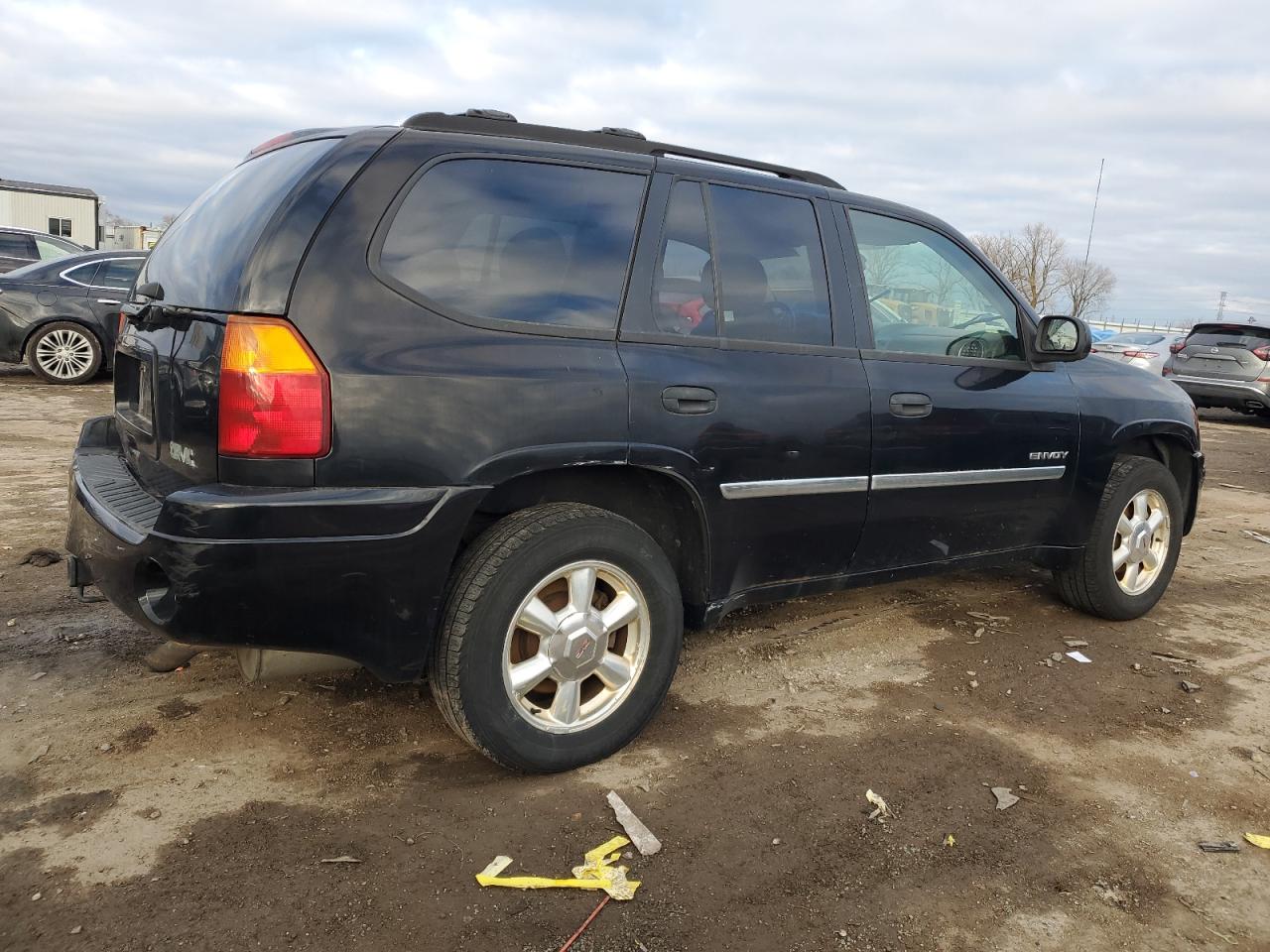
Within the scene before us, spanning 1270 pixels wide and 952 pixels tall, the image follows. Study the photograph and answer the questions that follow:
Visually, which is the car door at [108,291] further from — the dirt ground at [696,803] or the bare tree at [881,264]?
the bare tree at [881,264]

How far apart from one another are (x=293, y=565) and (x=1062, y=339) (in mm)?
3189

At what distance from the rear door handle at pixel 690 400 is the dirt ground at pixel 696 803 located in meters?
1.06

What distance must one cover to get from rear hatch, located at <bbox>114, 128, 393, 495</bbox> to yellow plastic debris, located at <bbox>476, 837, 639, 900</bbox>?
1065 mm

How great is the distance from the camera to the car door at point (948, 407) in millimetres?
3434

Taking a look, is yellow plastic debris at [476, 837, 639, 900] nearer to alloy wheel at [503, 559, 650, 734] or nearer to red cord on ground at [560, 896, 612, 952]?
red cord on ground at [560, 896, 612, 952]

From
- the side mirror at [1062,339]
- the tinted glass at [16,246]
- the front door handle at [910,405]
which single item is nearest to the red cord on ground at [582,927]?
the front door handle at [910,405]

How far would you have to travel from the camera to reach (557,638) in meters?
2.70

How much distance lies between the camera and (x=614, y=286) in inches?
112

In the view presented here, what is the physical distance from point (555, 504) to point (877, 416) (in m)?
1.25

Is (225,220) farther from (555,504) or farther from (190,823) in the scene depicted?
(190,823)

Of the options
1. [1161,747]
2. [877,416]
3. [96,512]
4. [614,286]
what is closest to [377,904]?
[96,512]

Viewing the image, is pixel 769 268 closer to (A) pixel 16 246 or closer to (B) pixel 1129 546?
(B) pixel 1129 546

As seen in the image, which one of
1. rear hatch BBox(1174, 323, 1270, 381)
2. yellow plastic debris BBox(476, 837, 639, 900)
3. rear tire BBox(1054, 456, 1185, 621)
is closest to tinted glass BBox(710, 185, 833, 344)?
yellow plastic debris BBox(476, 837, 639, 900)

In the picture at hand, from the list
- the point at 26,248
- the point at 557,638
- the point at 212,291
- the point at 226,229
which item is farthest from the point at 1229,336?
the point at 26,248
